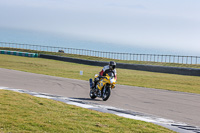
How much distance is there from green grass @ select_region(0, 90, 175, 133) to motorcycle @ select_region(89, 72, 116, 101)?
10.4ft

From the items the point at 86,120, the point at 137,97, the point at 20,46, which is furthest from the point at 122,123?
the point at 20,46

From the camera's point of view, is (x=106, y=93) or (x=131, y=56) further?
(x=131, y=56)

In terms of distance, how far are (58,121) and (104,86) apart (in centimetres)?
556

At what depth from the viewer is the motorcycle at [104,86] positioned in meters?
12.7

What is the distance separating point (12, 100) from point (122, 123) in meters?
4.01

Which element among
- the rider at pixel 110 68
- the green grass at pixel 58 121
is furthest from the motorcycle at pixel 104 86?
the green grass at pixel 58 121

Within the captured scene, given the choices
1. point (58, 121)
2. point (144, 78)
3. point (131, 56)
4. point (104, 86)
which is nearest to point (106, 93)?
point (104, 86)

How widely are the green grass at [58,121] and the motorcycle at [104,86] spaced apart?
3.16m

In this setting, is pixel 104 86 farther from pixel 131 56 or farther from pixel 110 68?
pixel 131 56

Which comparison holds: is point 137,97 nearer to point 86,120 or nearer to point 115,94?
point 115,94

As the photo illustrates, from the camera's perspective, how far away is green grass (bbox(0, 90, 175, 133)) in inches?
277

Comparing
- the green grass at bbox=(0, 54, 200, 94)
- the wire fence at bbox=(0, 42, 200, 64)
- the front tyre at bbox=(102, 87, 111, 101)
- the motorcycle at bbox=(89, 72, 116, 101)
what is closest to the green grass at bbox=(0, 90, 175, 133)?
the motorcycle at bbox=(89, 72, 116, 101)

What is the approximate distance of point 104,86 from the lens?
519 inches

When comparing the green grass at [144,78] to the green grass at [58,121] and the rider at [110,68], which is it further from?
the green grass at [58,121]
